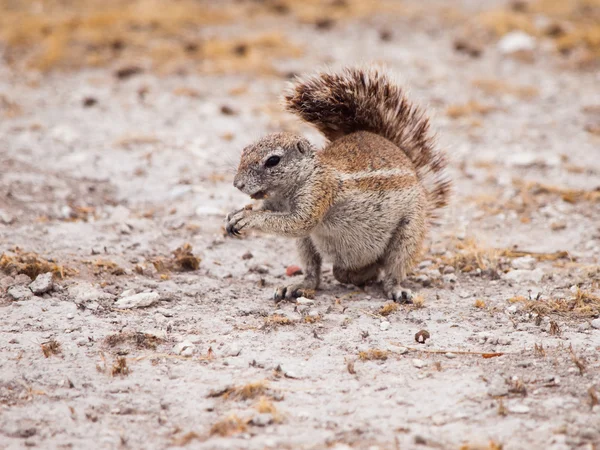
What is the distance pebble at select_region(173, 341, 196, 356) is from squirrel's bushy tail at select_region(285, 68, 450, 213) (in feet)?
6.20

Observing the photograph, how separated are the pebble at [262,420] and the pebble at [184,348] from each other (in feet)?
2.74

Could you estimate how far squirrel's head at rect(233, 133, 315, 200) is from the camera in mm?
4742

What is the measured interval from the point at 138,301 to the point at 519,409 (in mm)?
2438

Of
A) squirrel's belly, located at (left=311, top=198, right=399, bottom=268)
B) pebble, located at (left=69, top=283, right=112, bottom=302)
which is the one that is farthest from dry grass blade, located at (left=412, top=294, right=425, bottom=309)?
pebble, located at (left=69, top=283, right=112, bottom=302)

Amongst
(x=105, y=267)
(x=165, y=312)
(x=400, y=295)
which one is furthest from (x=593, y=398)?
(x=105, y=267)

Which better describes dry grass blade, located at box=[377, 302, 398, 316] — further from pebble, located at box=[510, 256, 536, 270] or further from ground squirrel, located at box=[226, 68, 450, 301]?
pebble, located at box=[510, 256, 536, 270]

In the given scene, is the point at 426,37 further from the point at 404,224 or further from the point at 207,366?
the point at 207,366

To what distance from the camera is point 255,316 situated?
4688 mm

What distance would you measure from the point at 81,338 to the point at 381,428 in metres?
1.83

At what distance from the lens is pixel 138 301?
15.6 ft

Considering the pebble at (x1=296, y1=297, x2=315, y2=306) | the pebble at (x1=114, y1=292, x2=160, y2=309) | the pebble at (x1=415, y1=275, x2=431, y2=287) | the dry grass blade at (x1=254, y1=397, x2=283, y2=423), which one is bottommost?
the dry grass blade at (x1=254, y1=397, x2=283, y2=423)

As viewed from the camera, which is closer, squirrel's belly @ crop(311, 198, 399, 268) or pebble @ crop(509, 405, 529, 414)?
pebble @ crop(509, 405, 529, 414)

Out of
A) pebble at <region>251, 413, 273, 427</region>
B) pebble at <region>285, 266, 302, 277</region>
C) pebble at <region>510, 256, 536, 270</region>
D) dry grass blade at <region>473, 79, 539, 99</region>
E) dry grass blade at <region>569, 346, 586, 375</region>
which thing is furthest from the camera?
dry grass blade at <region>473, 79, 539, 99</region>

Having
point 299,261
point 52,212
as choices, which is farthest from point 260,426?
point 52,212
